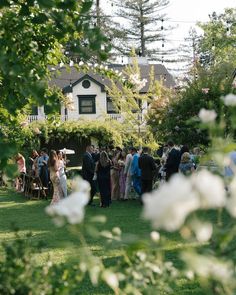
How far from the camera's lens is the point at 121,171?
18.9 m

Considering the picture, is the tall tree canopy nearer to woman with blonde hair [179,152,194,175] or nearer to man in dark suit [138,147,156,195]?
woman with blonde hair [179,152,194,175]

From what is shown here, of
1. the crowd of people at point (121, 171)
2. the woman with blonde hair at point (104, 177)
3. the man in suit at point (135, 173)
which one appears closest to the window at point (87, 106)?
the crowd of people at point (121, 171)

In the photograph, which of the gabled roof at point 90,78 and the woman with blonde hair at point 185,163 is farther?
the gabled roof at point 90,78

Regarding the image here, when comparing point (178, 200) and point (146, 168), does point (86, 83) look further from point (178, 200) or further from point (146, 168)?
point (178, 200)

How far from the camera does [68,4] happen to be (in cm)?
390

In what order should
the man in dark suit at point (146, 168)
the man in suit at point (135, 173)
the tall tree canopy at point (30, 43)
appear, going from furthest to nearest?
1. the man in suit at point (135, 173)
2. the man in dark suit at point (146, 168)
3. the tall tree canopy at point (30, 43)

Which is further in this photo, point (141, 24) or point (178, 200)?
point (141, 24)

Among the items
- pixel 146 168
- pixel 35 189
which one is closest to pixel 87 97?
pixel 35 189

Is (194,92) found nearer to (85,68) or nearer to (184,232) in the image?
(85,68)

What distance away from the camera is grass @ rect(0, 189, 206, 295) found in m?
8.11

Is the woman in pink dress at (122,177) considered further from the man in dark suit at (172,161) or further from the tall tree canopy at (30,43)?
the tall tree canopy at (30,43)

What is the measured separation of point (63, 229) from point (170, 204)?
10.8 m

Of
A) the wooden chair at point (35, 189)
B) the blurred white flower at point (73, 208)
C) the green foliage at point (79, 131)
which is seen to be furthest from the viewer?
the green foliage at point (79, 131)

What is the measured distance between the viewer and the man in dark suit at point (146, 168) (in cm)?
Answer: 1645
